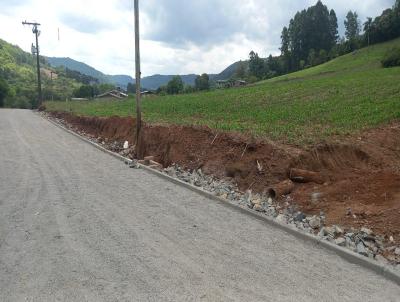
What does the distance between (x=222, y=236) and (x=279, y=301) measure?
7.59 ft

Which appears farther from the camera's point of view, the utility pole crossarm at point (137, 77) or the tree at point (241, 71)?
the tree at point (241, 71)

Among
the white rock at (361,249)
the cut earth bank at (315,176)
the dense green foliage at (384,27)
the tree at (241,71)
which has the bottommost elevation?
the white rock at (361,249)

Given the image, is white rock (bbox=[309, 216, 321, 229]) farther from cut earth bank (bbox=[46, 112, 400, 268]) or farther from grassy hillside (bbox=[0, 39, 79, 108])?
grassy hillside (bbox=[0, 39, 79, 108])

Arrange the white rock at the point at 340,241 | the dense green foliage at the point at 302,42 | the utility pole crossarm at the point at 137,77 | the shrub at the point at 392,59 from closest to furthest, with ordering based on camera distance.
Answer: the white rock at the point at 340,241, the utility pole crossarm at the point at 137,77, the shrub at the point at 392,59, the dense green foliage at the point at 302,42

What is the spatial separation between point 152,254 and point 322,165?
522cm

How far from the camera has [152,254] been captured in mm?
6266

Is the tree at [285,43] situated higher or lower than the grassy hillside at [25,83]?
higher

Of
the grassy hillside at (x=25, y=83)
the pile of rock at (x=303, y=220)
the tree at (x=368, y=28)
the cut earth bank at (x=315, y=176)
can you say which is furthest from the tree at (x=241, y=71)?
the pile of rock at (x=303, y=220)

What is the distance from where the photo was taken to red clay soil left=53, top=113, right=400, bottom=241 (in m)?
7.69

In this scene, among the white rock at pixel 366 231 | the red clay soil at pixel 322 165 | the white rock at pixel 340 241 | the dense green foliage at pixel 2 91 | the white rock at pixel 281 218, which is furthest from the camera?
the dense green foliage at pixel 2 91

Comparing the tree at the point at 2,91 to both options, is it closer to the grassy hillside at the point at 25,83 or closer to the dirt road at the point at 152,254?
the grassy hillside at the point at 25,83

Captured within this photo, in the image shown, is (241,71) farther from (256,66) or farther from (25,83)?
(25,83)

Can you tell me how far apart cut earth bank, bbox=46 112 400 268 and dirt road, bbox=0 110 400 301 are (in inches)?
27.8

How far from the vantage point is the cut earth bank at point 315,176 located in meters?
7.15
